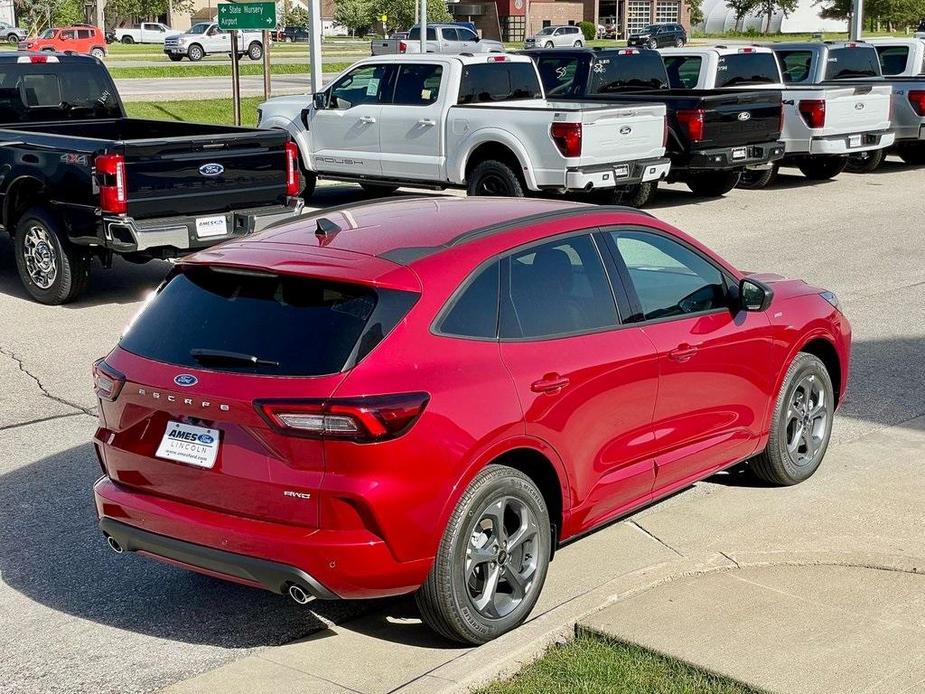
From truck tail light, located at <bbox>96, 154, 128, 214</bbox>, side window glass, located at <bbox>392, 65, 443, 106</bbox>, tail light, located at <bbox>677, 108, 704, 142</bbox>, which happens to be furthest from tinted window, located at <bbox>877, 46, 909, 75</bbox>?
truck tail light, located at <bbox>96, 154, 128, 214</bbox>

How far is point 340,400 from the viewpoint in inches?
176

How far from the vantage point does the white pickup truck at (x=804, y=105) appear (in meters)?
19.8

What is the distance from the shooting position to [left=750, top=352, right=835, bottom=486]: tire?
6551 millimetres

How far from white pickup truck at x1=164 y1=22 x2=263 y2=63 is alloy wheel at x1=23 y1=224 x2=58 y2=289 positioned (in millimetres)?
46532

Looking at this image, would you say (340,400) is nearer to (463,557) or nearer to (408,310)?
(408,310)

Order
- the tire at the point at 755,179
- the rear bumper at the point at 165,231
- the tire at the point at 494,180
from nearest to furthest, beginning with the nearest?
the rear bumper at the point at 165,231
the tire at the point at 494,180
the tire at the point at 755,179

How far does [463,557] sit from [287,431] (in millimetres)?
803

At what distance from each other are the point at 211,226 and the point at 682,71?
11961mm

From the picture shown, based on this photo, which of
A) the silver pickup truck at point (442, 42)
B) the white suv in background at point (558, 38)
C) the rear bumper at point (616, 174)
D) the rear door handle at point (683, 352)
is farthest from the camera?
the white suv in background at point (558, 38)

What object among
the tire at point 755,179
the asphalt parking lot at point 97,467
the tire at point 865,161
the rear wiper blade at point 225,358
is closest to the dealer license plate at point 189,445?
the rear wiper blade at point 225,358

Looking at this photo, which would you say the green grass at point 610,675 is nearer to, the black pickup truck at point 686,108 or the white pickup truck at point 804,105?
the black pickup truck at point 686,108

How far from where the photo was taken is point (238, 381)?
4.65 m

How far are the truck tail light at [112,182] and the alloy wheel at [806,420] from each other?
6048 mm

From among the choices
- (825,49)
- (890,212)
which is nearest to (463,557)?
(890,212)
